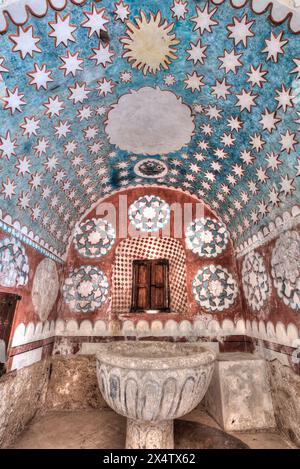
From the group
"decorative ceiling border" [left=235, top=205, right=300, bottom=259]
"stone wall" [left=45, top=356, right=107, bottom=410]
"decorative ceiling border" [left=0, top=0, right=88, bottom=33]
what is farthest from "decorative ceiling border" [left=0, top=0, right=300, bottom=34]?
"stone wall" [left=45, top=356, right=107, bottom=410]

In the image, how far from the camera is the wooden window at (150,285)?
4629 millimetres

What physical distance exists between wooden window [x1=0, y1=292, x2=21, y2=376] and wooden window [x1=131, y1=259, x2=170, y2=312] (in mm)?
2099

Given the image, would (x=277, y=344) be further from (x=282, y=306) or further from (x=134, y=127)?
(x=134, y=127)

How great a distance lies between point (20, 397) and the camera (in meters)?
3.19

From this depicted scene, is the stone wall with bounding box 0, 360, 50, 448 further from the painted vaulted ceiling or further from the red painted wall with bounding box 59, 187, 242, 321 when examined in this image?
the painted vaulted ceiling

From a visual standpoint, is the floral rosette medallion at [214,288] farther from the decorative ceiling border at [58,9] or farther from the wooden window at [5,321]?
the decorative ceiling border at [58,9]

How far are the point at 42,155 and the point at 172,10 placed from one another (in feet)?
6.37

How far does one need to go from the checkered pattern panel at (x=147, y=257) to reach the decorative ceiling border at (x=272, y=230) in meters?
1.12

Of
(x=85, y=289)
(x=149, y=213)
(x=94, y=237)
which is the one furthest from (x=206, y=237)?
(x=85, y=289)

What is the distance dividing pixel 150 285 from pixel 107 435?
2.26m

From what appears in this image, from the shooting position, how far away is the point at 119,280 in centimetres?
474

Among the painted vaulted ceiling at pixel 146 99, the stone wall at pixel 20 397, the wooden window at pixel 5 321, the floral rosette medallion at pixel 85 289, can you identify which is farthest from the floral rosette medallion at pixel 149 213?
the stone wall at pixel 20 397

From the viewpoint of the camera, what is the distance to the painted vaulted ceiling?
2.11 meters

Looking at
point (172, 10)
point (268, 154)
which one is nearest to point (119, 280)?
point (268, 154)
